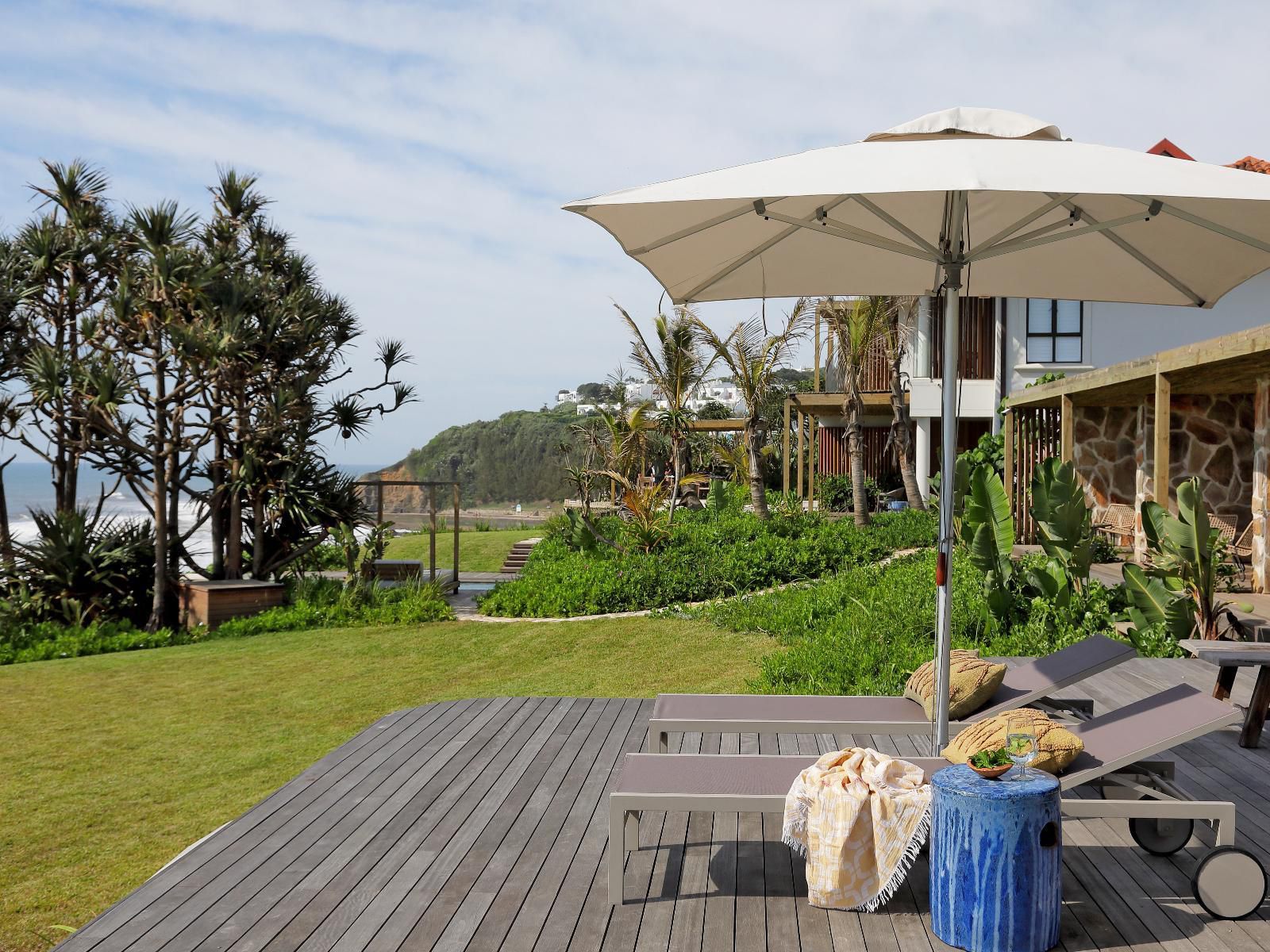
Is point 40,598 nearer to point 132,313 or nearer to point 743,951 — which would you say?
point 132,313

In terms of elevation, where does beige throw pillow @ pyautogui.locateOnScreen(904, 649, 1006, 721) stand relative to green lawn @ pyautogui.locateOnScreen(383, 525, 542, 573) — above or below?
above

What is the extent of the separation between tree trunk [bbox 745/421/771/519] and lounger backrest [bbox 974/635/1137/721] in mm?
12986

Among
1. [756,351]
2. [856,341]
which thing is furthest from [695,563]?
[856,341]

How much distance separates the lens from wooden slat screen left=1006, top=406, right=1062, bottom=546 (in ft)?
52.4

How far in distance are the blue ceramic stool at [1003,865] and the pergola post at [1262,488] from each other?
344 inches

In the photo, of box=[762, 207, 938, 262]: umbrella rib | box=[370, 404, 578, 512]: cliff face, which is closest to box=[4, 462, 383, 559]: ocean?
box=[370, 404, 578, 512]: cliff face

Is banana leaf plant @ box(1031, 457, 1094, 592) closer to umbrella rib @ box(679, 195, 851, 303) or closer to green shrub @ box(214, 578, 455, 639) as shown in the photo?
umbrella rib @ box(679, 195, 851, 303)

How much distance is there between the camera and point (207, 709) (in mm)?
10078

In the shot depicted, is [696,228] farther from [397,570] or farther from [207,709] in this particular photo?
[397,570]

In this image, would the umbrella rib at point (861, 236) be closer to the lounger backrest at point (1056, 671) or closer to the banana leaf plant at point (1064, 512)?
the lounger backrest at point (1056, 671)

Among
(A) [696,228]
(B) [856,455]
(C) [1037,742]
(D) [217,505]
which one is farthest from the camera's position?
(B) [856,455]

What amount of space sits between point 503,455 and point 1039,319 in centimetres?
6699

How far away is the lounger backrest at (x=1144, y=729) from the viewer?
3.61m

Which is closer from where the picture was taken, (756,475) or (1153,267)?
(1153,267)
